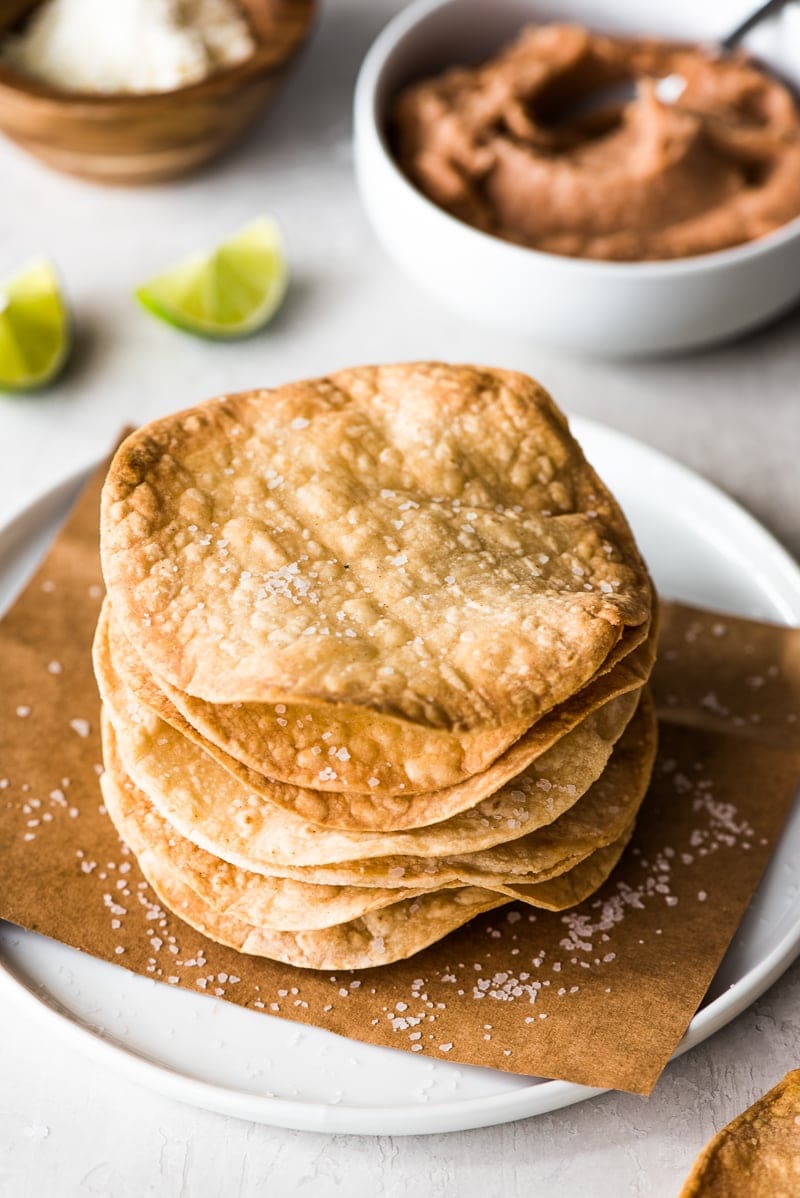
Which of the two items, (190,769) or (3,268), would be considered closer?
(190,769)

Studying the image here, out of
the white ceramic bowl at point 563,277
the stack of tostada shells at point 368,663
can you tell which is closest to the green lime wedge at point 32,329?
the white ceramic bowl at point 563,277

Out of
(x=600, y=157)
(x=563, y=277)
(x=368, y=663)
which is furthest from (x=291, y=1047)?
(x=600, y=157)

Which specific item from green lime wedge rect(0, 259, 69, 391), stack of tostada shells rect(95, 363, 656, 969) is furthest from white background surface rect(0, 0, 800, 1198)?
stack of tostada shells rect(95, 363, 656, 969)

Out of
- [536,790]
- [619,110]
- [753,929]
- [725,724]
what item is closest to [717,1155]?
[753,929]

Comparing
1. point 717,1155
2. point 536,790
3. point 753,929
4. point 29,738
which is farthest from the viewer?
point 29,738

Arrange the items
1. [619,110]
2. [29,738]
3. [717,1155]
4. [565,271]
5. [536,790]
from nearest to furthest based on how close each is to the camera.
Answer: [717,1155]
[536,790]
[29,738]
[565,271]
[619,110]

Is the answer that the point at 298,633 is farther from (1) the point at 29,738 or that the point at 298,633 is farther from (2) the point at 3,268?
(2) the point at 3,268

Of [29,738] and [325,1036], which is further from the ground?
[29,738]

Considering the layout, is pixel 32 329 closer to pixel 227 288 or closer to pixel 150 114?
pixel 227 288
